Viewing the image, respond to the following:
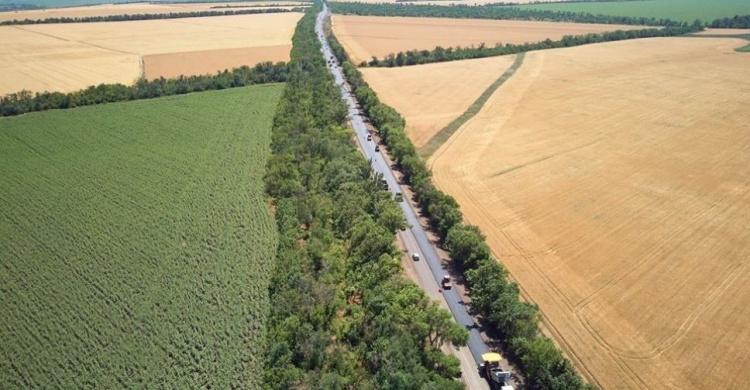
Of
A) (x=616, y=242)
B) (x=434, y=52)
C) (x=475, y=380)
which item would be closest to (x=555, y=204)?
(x=616, y=242)

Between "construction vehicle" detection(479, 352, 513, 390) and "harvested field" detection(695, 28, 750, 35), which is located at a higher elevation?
"harvested field" detection(695, 28, 750, 35)

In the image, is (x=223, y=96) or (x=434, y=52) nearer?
(x=223, y=96)

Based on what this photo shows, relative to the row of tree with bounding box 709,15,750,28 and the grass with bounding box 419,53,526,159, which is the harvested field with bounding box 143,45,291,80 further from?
the row of tree with bounding box 709,15,750,28

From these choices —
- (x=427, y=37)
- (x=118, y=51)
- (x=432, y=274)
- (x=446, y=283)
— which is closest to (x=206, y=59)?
(x=118, y=51)

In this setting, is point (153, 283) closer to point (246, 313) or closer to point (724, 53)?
point (246, 313)

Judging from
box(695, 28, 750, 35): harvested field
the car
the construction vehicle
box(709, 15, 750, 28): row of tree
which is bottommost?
the construction vehicle

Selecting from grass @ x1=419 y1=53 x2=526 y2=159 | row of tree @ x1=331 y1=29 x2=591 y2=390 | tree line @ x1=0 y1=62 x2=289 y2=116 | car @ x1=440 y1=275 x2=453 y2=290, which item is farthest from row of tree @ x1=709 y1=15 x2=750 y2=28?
car @ x1=440 y1=275 x2=453 y2=290
